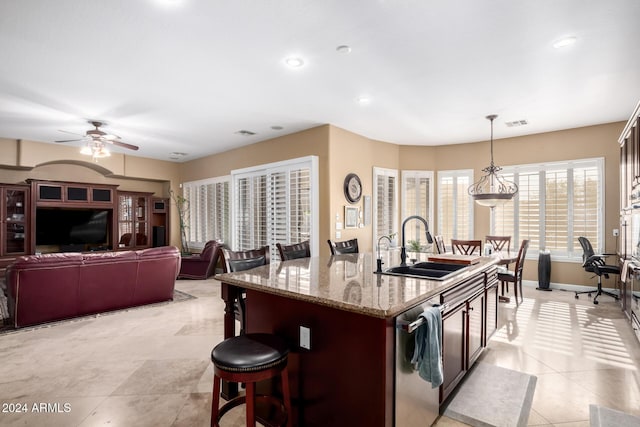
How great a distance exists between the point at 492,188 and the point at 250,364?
5.17 metres

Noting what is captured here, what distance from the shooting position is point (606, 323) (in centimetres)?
398

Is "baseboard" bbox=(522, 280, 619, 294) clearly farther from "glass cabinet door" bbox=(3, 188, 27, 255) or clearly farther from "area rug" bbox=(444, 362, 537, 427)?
"glass cabinet door" bbox=(3, 188, 27, 255)

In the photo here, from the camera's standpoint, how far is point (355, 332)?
1657mm

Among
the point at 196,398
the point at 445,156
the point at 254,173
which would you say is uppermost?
the point at 445,156

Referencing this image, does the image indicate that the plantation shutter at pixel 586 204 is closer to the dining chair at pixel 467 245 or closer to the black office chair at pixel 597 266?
the black office chair at pixel 597 266

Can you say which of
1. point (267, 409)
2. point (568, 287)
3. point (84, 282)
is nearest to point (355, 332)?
point (267, 409)

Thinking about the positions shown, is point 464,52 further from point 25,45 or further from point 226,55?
point 25,45

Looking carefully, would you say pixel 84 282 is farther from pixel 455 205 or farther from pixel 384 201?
pixel 455 205

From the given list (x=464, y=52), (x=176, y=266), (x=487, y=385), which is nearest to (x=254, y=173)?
(x=176, y=266)

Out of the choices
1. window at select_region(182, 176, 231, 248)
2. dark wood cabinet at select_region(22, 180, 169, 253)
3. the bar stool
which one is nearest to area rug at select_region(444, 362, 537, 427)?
the bar stool

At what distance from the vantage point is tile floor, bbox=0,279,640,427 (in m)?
2.25

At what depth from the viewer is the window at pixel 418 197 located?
22.9 ft

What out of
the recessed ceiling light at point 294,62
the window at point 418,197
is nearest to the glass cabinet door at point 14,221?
the recessed ceiling light at point 294,62

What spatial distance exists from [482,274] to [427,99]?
8.20 feet
